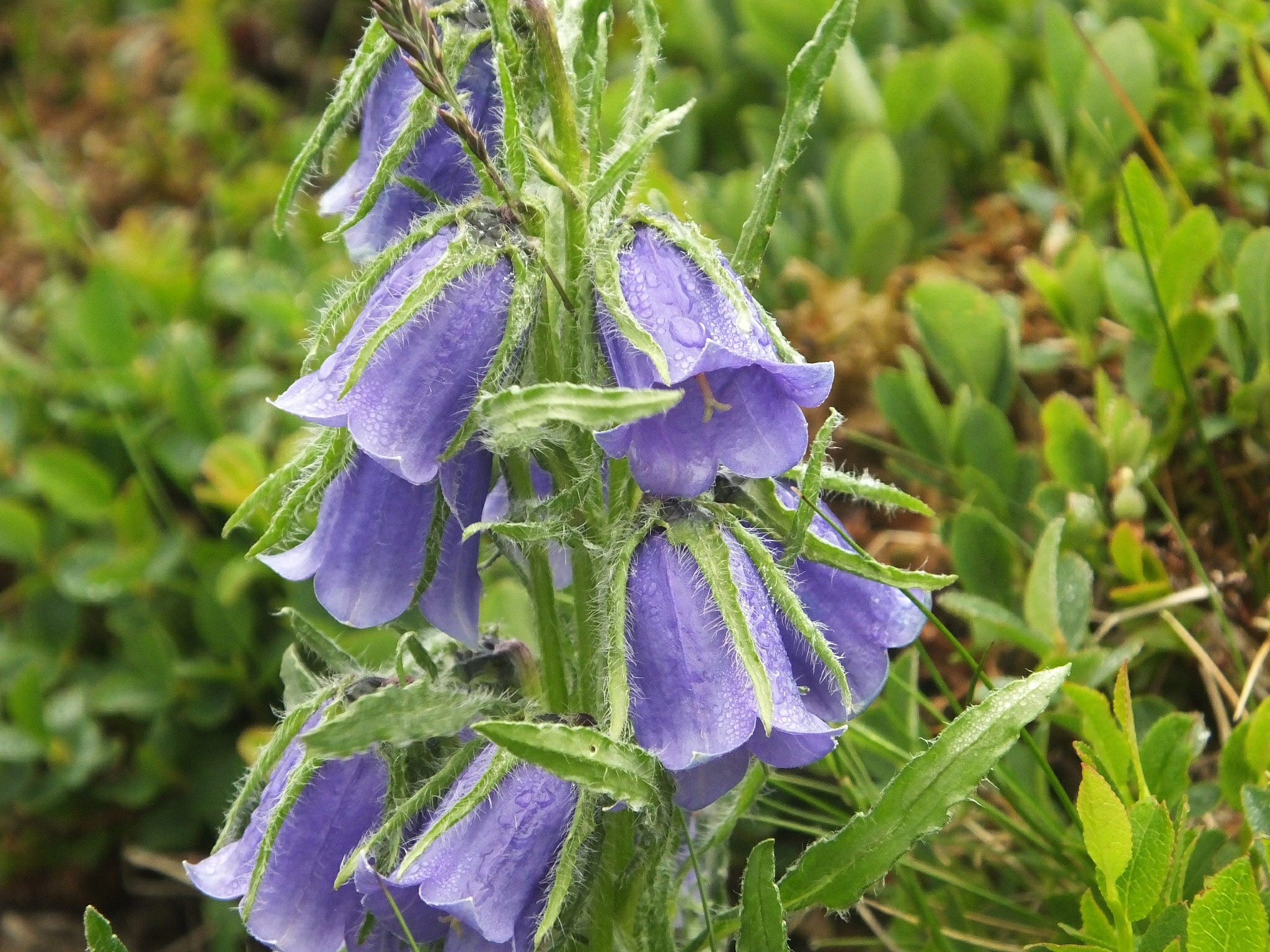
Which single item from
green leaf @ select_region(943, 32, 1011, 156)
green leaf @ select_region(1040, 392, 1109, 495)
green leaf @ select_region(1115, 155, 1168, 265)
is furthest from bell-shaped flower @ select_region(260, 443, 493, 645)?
green leaf @ select_region(943, 32, 1011, 156)

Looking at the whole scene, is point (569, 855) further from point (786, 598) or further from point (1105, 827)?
point (1105, 827)

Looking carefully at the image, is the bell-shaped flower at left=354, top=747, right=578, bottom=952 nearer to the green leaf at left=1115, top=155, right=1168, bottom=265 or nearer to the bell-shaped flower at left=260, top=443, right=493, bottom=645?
the bell-shaped flower at left=260, top=443, right=493, bottom=645

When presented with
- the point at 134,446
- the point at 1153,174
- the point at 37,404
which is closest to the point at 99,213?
the point at 37,404

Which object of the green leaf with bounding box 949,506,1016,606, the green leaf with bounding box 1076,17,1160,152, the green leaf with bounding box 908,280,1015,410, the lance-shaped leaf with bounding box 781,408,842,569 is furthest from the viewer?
the green leaf with bounding box 1076,17,1160,152

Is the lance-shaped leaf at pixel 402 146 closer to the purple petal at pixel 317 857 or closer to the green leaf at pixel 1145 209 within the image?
the purple petal at pixel 317 857

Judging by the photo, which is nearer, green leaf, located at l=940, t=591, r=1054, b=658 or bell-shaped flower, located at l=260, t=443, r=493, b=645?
bell-shaped flower, located at l=260, t=443, r=493, b=645

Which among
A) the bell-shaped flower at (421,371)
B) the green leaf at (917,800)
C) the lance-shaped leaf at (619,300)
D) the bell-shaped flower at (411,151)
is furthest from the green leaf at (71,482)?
the green leaf at (917,800)
